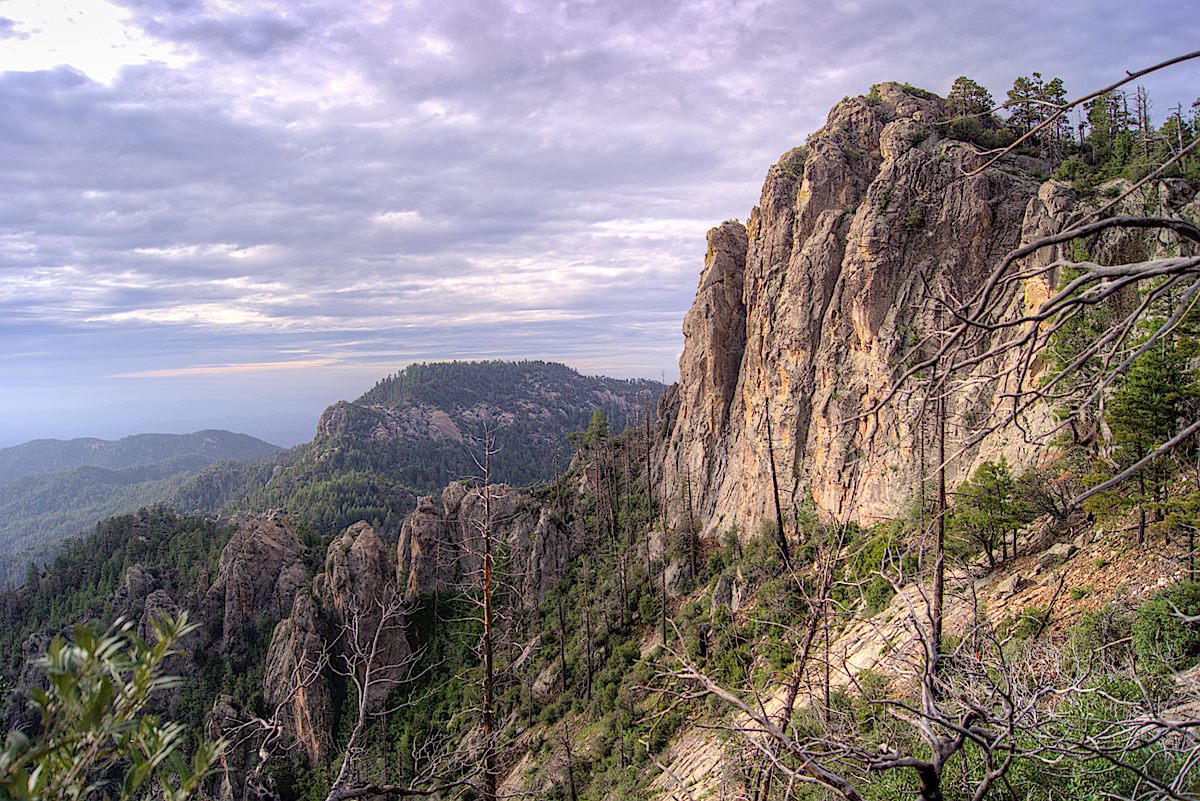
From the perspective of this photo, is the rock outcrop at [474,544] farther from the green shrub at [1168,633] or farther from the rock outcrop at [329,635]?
the green shrub at [1168,633]

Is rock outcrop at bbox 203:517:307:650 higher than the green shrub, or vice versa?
the green shrub

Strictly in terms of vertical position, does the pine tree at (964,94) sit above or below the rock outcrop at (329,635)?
above

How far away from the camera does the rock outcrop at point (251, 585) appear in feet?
144

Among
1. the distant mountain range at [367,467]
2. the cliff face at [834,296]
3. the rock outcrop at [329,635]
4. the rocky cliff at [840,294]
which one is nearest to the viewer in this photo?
the rocky cliff at [840,294]

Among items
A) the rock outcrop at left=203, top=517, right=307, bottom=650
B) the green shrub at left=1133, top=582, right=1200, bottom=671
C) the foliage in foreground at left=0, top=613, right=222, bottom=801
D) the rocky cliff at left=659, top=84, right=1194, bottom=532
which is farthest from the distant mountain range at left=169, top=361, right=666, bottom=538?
the foliage in foreground at left=0, top=613, right=222, bottom=801

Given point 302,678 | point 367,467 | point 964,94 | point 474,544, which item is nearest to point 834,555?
point 964,94

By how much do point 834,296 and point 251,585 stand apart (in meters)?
45.9

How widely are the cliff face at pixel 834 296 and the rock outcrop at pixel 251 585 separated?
3111 cm

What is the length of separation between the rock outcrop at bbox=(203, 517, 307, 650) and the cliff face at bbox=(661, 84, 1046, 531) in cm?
3111

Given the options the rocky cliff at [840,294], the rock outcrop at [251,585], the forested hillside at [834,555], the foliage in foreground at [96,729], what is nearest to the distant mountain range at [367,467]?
the rock outcrop at [251,585]

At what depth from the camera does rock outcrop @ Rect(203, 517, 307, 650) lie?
43938 mm

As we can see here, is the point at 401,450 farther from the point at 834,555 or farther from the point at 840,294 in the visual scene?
the point at 834,555

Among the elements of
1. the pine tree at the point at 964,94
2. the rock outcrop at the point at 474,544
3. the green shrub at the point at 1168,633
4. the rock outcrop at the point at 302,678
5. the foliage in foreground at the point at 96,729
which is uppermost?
the pine tree at the point at 964,94

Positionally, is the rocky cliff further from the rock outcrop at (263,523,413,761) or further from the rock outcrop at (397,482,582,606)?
the rock outcrop at (263,523,413,761)
